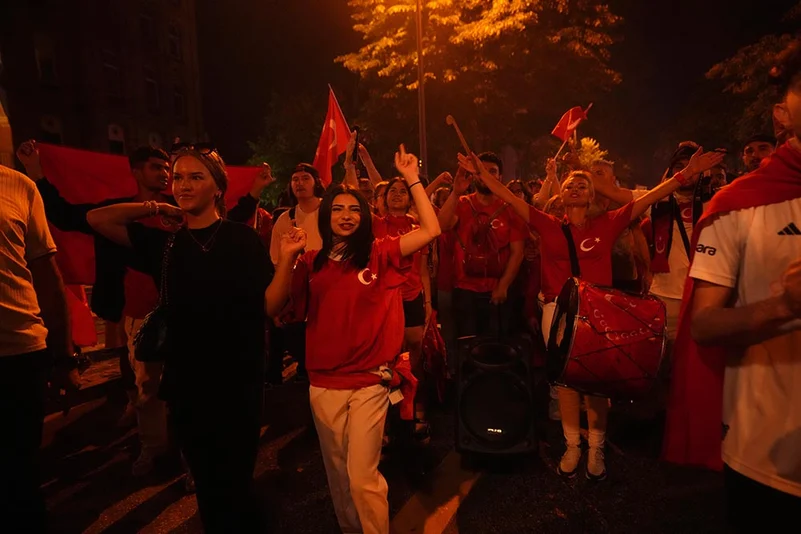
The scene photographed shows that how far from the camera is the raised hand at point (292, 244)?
2.79 meters

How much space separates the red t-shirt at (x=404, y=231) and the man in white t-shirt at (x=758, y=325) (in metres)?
3.12

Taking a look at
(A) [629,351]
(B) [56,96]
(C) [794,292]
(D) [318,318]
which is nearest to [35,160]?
(D) [318,318]

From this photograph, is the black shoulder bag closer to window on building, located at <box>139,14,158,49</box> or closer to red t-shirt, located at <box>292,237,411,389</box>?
red t-shirt, located at <box>292,237,411,389</box>

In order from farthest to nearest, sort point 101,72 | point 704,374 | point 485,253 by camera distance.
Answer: point 101,72
point 485,253
point 704,374

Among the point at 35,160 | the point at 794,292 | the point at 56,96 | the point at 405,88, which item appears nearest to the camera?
the point at 794,292

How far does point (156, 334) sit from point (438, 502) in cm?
217

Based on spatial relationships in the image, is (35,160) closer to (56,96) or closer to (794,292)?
(794,292)

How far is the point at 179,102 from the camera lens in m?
32.2

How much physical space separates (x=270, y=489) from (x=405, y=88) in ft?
61.3

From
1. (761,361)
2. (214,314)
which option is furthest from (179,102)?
(761,361)

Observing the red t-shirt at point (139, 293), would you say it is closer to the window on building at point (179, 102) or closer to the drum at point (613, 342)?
the drum at point (613, 342)

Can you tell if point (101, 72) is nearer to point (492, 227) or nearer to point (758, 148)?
point (492, 227)

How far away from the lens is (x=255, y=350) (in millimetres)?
2797

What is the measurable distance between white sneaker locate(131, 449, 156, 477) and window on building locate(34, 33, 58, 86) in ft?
84.5
